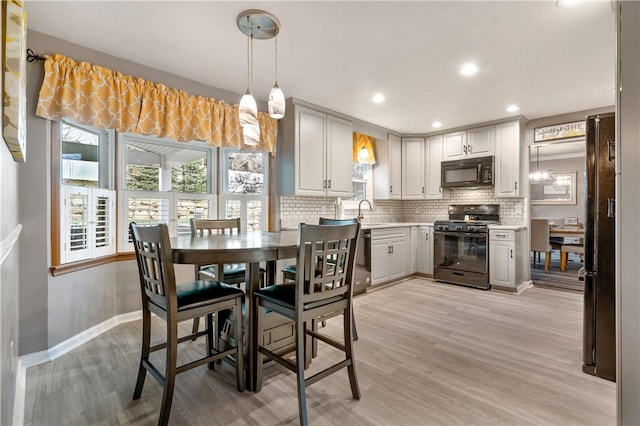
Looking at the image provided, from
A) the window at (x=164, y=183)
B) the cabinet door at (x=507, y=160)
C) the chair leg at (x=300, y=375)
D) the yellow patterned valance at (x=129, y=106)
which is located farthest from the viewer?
the cabinet door at (x=507, y=160)

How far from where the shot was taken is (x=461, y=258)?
441cm

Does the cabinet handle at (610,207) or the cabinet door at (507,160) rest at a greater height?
the cabinet door at (507,160)

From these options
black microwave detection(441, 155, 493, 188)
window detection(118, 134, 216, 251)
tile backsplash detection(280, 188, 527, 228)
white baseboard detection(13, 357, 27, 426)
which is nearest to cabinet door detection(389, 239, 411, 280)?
tile backsplash detection(280, 188, 527, 228)

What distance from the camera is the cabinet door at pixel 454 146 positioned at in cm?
481

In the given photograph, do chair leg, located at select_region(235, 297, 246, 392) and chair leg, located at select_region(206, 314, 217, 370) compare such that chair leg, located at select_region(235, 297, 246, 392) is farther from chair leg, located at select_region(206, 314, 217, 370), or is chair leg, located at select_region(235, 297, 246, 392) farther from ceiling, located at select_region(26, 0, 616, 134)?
ceiling, located at select_region(26, 0, 616, 134)

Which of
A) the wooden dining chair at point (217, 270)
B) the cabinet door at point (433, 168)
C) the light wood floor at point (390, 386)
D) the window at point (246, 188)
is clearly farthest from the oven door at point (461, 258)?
the wooden dining chair at point (217, 270)

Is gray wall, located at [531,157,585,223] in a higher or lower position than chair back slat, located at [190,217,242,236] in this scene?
higher

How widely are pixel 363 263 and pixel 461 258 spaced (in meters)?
1.51

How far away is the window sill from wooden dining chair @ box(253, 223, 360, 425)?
162 cm

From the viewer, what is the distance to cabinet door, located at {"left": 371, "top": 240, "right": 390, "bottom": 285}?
416 cm

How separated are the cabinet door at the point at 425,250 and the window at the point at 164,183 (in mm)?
3242

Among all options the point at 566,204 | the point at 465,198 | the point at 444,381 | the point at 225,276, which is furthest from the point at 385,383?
the point at 566,204

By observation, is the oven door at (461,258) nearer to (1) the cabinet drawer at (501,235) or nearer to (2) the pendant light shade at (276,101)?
(1) the cabinet drawer at (501,235)

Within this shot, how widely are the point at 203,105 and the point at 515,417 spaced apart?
343 centimetres
